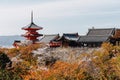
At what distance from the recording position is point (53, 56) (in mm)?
51469

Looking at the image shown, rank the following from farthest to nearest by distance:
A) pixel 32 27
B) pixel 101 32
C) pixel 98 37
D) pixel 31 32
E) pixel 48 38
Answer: pixel 32 27 < pixel 31 32 < pixel 48 38 < pixel 101 32 < pixel 98 37

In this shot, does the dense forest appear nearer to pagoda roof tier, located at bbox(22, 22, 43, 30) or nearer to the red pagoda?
the red pagoda

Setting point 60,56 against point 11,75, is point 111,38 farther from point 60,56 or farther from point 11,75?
point 11,75

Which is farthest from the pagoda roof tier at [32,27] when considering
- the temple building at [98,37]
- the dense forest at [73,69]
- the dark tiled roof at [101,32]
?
the dense forest at [73,69]

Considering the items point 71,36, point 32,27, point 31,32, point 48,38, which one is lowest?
point 48,38

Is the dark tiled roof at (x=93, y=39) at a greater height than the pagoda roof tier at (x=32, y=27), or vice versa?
the pagoda roof tier at (x=32, y=27)


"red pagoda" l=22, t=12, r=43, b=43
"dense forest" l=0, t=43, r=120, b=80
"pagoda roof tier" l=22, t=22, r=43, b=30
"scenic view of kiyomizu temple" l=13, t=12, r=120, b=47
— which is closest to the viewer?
"dense forest" l=0, t=43, r=120, b=80

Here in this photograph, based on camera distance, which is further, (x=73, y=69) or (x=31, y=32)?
(x=31, y=32)

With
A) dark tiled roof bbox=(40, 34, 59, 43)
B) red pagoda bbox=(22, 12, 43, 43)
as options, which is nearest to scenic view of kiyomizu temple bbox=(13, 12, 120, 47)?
dark tiled roof bbox=(40, 34, 59, 43)

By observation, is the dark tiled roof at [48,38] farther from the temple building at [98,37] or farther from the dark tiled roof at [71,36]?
the temple building at [98,37]

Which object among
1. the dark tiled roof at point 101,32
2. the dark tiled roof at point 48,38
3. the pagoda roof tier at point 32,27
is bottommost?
the dark tiled roof at point 48,38

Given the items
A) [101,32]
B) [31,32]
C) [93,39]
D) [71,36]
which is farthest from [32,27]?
[93,39]

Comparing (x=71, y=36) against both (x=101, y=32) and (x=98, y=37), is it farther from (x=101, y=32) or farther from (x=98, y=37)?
(x=98, y=37)

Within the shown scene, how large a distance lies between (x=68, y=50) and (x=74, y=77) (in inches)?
651
